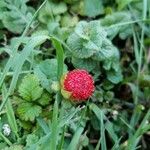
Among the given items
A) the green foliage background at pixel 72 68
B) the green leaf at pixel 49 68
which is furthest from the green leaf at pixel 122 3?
the green leaf at pixel 49 68

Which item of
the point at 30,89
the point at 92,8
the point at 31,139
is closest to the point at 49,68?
the point at 30,89

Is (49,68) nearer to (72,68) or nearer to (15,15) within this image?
(72,68)

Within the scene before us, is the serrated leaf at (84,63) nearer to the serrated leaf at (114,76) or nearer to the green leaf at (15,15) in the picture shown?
the serrated leaf at (114,76)

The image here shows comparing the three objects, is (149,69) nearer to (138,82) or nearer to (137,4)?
(138,82)

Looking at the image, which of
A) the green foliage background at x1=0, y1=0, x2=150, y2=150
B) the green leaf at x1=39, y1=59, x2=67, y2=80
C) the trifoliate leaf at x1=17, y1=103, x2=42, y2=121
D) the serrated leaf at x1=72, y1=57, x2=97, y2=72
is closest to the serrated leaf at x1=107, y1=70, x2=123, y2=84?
the green foliage background at x1=0, y1=0, x2=150, y2=150

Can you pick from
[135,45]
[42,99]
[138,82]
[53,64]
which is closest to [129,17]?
[135,45]

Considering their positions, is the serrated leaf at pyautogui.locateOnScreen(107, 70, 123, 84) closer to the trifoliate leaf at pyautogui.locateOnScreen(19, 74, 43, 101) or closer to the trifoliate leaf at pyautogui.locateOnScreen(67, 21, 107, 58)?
the trifoliate leaf at pyautogui.locateOnScreen(67, 21, 107, 58)
